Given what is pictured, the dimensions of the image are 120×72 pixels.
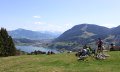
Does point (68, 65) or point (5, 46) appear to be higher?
point (5, 46)

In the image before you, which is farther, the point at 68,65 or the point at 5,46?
the point at 5,46

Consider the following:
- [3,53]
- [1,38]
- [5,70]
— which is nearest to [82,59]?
[5,70]

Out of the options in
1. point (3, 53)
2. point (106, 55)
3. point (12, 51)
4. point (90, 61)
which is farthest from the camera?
point (12, 51)

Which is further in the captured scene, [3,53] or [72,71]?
[3,53]

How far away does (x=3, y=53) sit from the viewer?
83750mm

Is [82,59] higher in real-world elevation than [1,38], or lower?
lower

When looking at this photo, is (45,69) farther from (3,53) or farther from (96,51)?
(3,53)

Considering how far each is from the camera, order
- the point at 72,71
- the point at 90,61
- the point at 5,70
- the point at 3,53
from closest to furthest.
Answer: the point at 72,71
the point at 5,70
the point at 90,61
the point at 3,53

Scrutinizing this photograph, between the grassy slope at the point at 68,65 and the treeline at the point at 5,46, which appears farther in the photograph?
the treeline at the point at 5,46

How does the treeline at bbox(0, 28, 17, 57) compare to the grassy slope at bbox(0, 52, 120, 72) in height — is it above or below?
above

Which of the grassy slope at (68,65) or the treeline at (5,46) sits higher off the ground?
the treeline at (5,46)

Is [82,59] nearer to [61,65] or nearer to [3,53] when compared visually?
[61,65]

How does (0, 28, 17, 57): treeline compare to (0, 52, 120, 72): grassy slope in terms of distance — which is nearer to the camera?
(0, 52, 120, 72): grassy slope

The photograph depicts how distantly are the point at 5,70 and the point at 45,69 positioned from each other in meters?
6.96
